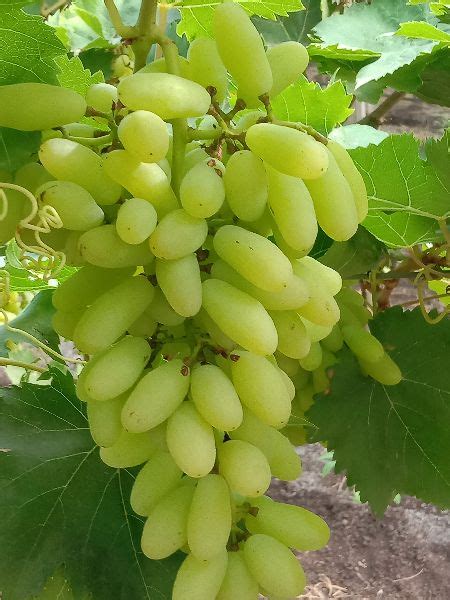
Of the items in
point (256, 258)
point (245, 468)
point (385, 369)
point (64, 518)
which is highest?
point (256, 258)

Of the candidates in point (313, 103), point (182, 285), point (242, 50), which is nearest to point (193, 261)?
point (182, 285)

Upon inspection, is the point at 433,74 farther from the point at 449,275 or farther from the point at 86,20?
the point at 86,20

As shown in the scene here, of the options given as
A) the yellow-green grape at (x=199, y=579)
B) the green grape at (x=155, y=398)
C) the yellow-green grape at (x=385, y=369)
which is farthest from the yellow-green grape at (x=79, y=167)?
the yellow-green grape at (x=385, y=369)

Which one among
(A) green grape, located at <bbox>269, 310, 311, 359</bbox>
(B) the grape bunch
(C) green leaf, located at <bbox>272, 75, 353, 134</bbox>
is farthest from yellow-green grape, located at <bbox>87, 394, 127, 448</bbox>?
(C) green leaf, located at <bbox>272, 75, 353, 134</bbox>

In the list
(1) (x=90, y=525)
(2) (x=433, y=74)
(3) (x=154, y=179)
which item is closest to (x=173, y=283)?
(3) (x=154, y=179)

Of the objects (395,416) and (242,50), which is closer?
(242,50)

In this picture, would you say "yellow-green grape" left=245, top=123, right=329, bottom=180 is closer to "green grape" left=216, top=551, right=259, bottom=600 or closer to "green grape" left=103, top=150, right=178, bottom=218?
"green grape" left=103, top=150, right=178, bottom=218

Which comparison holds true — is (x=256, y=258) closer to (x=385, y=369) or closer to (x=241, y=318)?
(x=241, y=318)
